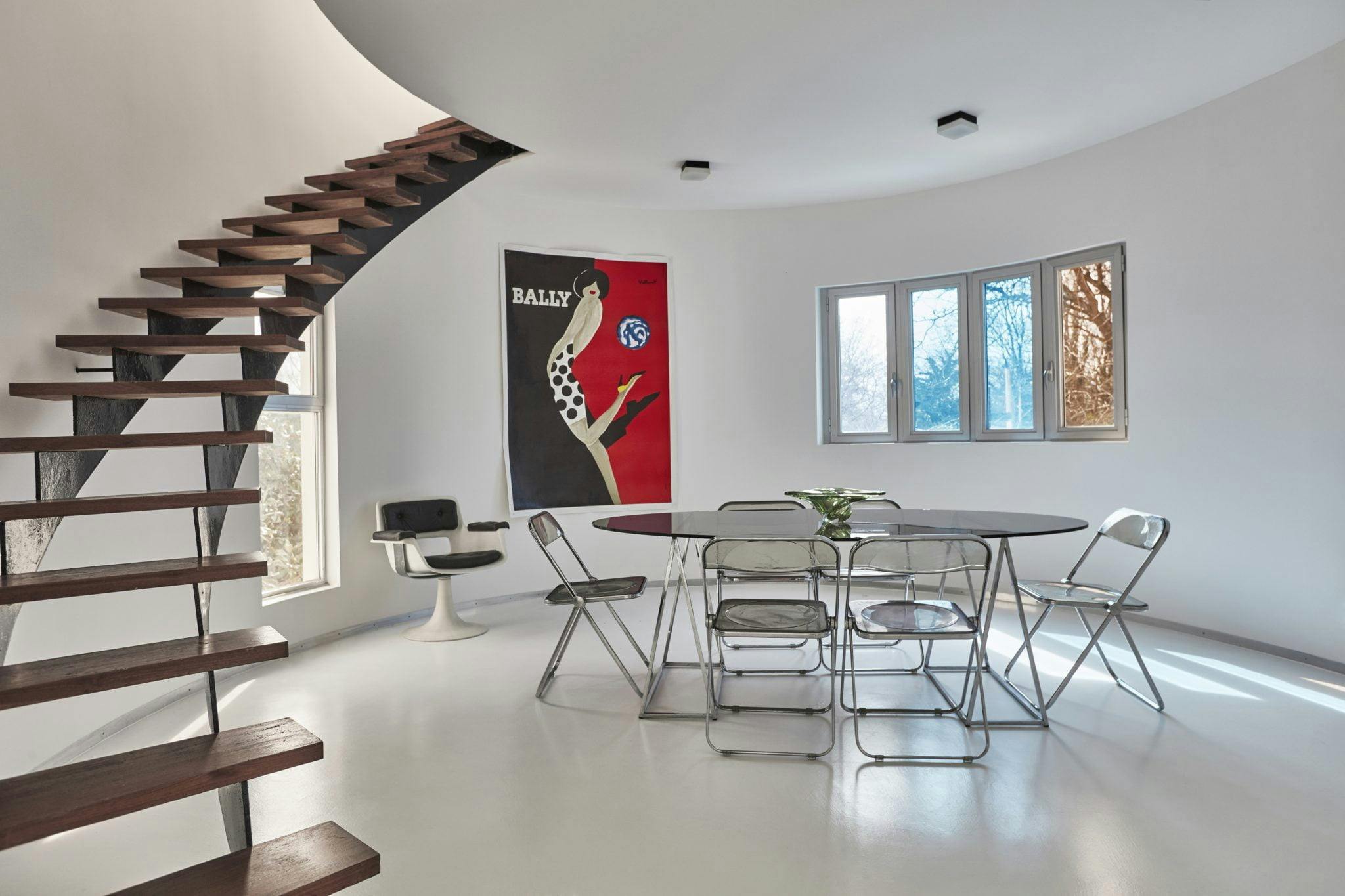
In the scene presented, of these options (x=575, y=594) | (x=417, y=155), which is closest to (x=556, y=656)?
(x=575, y=594)

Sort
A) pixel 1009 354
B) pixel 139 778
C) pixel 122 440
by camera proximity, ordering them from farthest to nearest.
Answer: pixel 1009 354 → pixel 122 440 → pixel 139 778

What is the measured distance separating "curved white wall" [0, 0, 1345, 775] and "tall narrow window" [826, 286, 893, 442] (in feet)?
0.64

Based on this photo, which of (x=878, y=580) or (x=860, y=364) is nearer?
(x=878, y=580)

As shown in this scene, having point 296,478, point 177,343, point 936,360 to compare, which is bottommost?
point 296,478

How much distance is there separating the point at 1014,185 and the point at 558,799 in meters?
5.21

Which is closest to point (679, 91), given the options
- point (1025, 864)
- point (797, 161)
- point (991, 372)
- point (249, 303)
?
point (797, 161)

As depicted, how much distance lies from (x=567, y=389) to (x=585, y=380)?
0.17 metres

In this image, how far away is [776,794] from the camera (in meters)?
2.92

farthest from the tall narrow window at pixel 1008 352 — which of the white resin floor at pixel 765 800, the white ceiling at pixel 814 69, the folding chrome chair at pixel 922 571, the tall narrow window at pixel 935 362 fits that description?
the folding chrome chair at pixel 922 571

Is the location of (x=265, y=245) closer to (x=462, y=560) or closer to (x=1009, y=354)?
(x=462, y=560)

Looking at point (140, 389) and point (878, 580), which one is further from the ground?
point (140, 389)

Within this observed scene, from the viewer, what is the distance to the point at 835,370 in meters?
6.91

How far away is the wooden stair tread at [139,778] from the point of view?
175 centimetres

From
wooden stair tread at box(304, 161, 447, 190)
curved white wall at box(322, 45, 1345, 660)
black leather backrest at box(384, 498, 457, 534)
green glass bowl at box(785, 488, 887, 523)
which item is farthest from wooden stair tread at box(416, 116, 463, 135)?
green glass bowl at box(785, 488, 887, 523)
